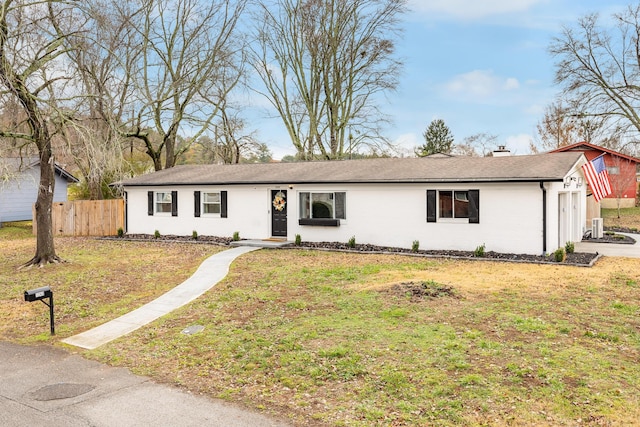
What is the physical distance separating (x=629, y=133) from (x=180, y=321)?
33.3 m

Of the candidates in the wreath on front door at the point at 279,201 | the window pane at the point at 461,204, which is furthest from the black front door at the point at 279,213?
the window pane at the point at 461,204

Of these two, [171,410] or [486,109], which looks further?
[486,109]

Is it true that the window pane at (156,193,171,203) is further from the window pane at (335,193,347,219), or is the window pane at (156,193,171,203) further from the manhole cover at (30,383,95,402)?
the manhole cover at (30,383,95,402)

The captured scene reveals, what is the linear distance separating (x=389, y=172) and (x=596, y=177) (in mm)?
7705

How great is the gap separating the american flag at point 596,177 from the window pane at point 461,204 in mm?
4626

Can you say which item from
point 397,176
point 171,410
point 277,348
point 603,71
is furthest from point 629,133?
point 171,410

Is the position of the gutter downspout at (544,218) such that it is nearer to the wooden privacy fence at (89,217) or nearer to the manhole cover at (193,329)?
the manhole cover at (193,329)

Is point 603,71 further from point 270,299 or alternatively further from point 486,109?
point 270,299

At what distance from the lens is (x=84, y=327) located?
8.70 meters

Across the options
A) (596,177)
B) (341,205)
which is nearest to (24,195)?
(341,205)

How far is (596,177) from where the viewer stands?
17328mm

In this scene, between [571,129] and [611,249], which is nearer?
[611,249]

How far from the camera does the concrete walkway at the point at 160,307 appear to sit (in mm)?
8008

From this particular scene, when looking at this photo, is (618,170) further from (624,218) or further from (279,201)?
(279,201)
